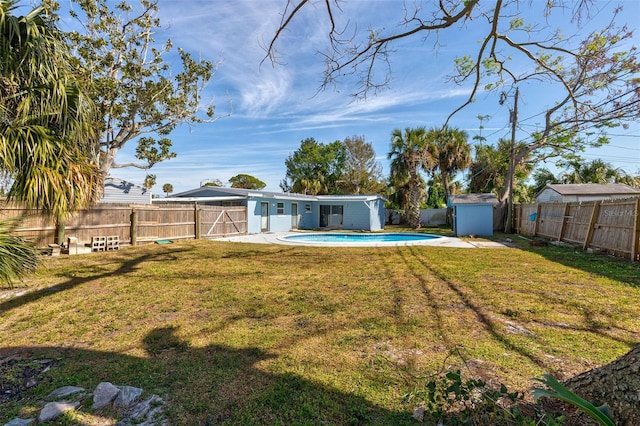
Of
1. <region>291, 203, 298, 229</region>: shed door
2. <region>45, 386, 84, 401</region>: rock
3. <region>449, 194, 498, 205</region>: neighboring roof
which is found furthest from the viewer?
<region>291, 203, 298, 229</region>: shed door

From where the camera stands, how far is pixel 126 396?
242cm

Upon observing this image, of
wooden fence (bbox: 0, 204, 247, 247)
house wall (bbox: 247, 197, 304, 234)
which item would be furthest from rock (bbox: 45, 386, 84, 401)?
house wall (bbox: 247, 197, 304, 234)

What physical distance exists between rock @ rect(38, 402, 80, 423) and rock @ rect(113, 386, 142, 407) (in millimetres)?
287

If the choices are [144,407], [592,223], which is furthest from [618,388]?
[592,223]

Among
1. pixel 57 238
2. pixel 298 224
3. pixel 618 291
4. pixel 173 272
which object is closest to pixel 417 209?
pixel 298 224

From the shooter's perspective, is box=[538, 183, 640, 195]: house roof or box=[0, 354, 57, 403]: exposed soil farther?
box=[538, 183, 640, 195]: house roof

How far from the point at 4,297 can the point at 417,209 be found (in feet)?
67.9

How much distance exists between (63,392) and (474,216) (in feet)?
58.3

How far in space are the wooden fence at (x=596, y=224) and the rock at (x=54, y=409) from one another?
11.7m

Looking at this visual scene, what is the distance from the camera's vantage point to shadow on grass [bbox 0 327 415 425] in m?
2.22

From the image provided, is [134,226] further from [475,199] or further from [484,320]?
[475,199]

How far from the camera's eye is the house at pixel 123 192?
17219 mm

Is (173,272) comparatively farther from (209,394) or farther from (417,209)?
(417,209)

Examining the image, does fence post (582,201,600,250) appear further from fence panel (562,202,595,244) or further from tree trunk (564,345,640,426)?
tree trunk (564,345,640,426)
